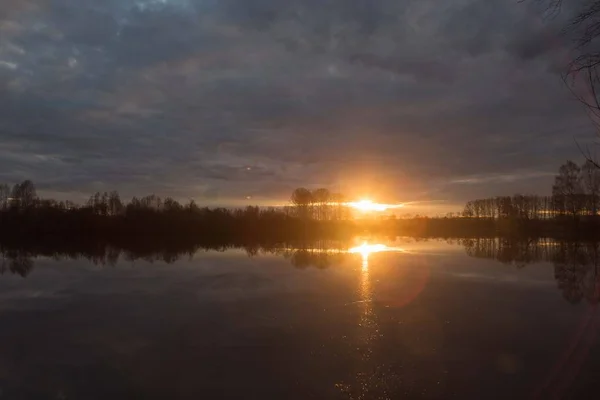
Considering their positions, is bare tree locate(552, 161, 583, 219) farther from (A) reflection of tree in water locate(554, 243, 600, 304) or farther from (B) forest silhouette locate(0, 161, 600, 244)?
(A) reflection of tree in water locate(554, 243, 600, 304)

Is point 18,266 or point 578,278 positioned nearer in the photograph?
point 578,278

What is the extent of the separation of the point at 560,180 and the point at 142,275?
231 ft

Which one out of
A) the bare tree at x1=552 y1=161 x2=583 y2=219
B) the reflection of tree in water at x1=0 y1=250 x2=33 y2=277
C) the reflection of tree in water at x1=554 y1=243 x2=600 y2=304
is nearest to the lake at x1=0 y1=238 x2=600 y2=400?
the reflection of tree in water at x1=554 y1=243 x2=600 y2=304

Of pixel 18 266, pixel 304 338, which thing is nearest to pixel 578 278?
pixel 304 338

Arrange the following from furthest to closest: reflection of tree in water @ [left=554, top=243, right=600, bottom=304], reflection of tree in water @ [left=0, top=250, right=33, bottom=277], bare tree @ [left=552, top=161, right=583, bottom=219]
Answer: bare tree @ [left=552, top=161, right=583, bottom=219] < reflection of tree in water @ [left=0, top=250, right=33, bottom=277] < reflection of tree in water @ [left=554, top=243, right=600, bottom=304]

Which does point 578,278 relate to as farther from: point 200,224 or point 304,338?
point 200,224

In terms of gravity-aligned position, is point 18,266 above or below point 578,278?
below

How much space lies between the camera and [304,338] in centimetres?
1212

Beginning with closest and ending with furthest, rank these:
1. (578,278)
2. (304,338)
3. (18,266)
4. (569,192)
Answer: (304,338) < (578,278) < (18,266) < (569,192)

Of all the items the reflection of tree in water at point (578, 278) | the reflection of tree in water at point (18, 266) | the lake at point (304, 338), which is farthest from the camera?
the reflection of tree in water at point (18, 266)

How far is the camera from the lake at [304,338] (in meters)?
8.73

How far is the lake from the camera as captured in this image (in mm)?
8734

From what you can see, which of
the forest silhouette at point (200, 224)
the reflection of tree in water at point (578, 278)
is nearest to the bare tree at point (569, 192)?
the forest silhouette at point (200, 224)

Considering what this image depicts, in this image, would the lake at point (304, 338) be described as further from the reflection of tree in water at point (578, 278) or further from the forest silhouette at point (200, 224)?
the forest silhouette at point (200, 224)
